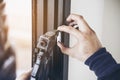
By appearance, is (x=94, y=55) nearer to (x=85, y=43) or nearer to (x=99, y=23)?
(x=85, y=43)

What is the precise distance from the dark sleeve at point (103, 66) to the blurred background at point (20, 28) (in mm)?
259

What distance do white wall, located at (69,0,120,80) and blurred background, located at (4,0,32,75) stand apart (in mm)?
145

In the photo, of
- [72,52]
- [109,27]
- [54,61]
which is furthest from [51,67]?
[109,27]

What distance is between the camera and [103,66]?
53cm

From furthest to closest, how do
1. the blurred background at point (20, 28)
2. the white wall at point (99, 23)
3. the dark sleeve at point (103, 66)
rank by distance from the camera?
1. the white wall at point (99, 23)
2. the blurred background at point (20, 28)
3. the dark sleeve at point (103, 66)

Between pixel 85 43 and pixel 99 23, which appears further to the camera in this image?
pixel 99 23

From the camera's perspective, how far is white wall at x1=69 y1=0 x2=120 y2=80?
86 centimetres

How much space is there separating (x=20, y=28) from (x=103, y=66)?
31cm

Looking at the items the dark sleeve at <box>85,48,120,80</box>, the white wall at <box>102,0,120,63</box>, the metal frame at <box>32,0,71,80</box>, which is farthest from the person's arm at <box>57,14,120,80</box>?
the white wall at <box>102,0,120,63</box>

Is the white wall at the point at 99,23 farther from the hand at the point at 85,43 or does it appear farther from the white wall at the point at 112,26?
the hand at the point at 85,43

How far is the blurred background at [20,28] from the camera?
2.36 feet

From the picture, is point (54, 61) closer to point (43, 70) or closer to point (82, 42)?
point (43, 70)

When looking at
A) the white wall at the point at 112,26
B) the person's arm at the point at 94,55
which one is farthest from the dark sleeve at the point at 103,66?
the white wall at the point at 112,26

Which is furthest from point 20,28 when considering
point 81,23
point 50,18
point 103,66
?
point 103,66
